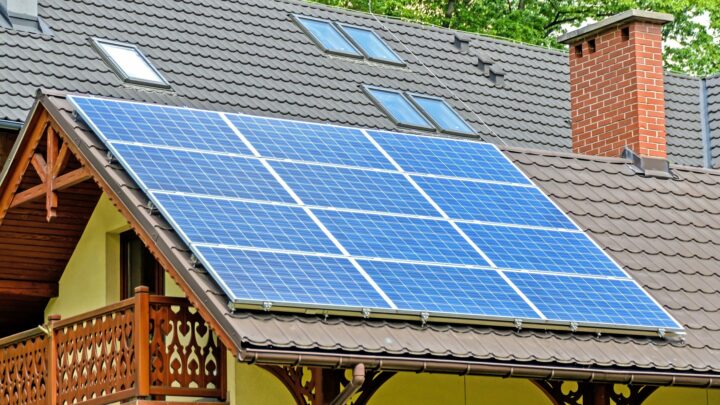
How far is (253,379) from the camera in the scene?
1547cm

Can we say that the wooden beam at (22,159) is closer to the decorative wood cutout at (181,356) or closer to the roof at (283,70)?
the decorative wood cutout at (181,356)

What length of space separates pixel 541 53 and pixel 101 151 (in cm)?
1511

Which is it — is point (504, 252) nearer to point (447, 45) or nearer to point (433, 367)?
→ point (433, 367)

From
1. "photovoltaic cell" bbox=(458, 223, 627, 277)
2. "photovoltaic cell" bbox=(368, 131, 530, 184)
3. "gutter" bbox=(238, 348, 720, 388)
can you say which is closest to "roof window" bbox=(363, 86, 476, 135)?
"photovoltaic cell" bbox=(368, 131, 530, 184)

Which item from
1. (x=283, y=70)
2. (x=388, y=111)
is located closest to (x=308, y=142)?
(x=388, y=111)

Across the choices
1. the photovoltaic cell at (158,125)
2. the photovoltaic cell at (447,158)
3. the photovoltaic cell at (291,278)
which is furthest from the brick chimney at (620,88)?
the photovoltaic cell at (291,278)

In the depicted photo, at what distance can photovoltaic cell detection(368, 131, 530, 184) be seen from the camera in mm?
17781

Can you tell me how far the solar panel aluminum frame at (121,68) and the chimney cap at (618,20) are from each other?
510 centimetres

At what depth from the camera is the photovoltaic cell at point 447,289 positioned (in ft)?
49.2

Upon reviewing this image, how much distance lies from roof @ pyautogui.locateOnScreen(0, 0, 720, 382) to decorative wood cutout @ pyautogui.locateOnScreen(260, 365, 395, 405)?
0.46 metres

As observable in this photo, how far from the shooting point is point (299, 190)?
16.1 meters

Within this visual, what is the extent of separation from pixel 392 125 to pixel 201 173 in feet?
27.7

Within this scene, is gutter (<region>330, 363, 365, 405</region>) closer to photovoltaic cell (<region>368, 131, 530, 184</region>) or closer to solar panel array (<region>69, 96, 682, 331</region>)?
solar panel array (<region>69, 96, 682, 331</region>)

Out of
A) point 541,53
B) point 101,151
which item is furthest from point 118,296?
point 541,53
